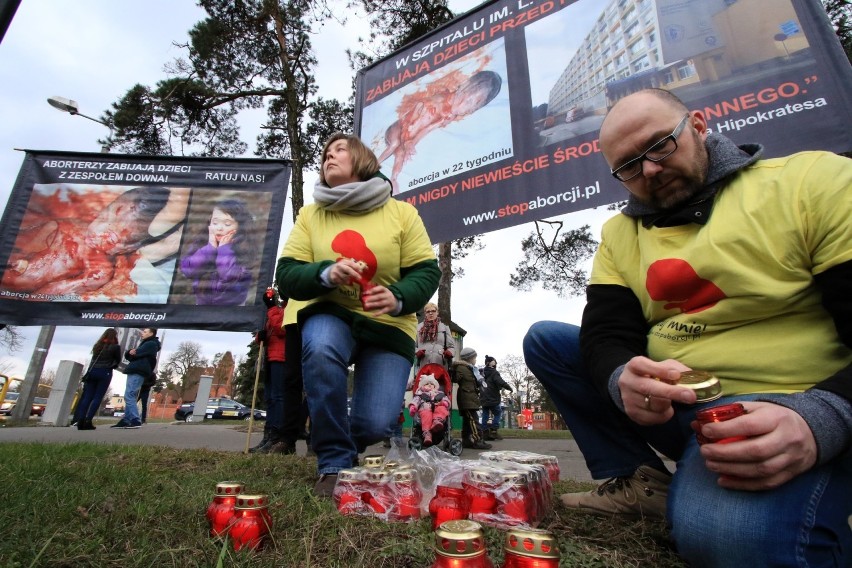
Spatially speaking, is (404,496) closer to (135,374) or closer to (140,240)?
(140,240)

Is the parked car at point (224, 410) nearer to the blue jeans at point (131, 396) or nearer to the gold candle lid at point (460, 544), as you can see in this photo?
the blue jeans at point (131, 396)

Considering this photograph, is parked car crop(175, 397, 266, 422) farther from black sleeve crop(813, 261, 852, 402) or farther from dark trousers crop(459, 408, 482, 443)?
black sleeve crop(813, 261, 852, 402)

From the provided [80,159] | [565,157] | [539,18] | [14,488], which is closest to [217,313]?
[80,159]

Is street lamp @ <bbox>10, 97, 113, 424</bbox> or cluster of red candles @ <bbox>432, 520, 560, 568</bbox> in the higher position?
street lamp @ <bbox>10, 97, 113, 424</bbox>

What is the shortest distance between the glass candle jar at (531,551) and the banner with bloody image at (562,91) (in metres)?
2.69

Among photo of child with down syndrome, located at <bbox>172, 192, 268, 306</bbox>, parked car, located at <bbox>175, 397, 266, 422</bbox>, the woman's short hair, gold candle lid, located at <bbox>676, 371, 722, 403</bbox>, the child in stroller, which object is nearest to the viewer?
gold candle lid, located at <bbox>676, 371, 722, 403</bbox>

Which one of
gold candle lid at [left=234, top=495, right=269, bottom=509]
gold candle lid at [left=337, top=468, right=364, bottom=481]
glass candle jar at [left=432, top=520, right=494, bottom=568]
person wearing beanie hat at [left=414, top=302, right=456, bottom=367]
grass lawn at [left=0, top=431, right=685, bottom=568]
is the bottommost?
grass lawn at [left=0, top=431, right=685, bottom=568]

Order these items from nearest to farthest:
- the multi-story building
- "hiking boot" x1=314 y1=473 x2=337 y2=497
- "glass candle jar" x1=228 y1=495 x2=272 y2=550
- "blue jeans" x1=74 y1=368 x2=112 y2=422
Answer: "glass candle jar" x1=228 y1=495 x2=272 y2=550 < "hiking boot" x1=314 y1=473 x2=337 y2=497 < the multi-story building < "blue jeans" x1=74 y1=368 x2=112 y2=422

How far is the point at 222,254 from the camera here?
461 cm

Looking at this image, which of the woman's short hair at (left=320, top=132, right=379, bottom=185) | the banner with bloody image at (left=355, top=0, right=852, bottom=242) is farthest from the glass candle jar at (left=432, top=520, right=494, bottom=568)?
the banner with bloody image at (left=355, top=0, right=852, bottom=242)

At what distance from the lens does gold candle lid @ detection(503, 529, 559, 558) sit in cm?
85

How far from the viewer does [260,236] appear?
462 cm

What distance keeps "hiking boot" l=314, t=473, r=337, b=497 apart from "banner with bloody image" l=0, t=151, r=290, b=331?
108 inches

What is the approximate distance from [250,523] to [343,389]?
0.82 meters
